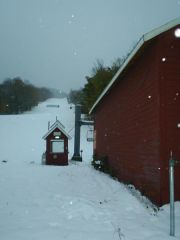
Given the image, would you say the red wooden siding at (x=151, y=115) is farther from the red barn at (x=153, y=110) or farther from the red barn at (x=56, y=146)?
the red barn at (x=56, y=146)

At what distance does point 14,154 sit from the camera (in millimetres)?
34844

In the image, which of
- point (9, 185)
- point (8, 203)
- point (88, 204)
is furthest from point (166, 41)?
point (9, 185)

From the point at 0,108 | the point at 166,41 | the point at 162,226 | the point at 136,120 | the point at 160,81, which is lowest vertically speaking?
the point at 162,226

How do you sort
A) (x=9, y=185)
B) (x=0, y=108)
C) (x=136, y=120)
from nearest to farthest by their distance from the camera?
(x=136, y=120), (x=9, y=185), (x=0, y=108)

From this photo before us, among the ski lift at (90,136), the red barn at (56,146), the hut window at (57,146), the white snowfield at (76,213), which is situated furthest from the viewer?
the ski lift at (90,136)

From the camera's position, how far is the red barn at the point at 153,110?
8453 millimetres

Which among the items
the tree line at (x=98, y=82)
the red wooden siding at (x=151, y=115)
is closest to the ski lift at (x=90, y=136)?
the tree line at (x=98, y=82)

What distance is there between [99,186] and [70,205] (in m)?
3.39

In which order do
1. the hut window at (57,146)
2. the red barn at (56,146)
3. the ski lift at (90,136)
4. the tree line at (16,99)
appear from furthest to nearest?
the tree line at (16,99), the ski lift at (90,136), the hut window at (57,146), the red barn at (56,146)

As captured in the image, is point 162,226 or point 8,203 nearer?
point 162,226

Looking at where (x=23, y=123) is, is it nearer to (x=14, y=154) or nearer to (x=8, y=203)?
(x=14, y=154)

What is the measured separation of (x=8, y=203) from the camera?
28.3ft

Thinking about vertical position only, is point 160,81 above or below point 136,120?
above

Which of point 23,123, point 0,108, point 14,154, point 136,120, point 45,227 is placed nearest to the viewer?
point 45,227
